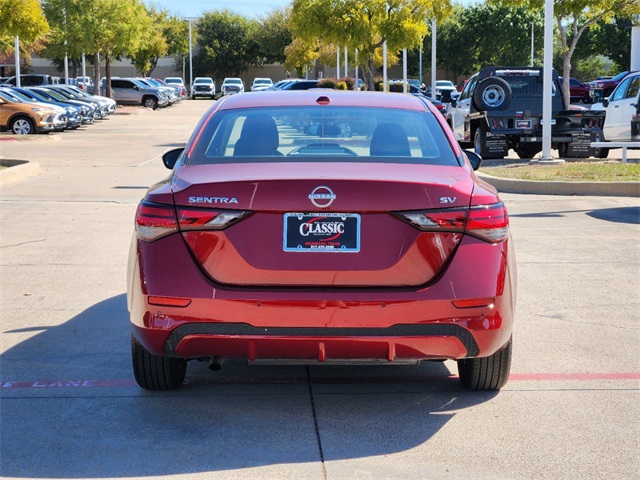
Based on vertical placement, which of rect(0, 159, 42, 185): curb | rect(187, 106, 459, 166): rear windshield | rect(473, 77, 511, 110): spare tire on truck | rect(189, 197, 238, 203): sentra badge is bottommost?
rect(0, 159, 42, 185): curb

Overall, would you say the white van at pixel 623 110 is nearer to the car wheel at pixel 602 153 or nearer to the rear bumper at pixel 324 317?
the car wheel at pixel 602 153

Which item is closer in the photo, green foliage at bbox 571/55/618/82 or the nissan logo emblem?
the nissan logo emblem

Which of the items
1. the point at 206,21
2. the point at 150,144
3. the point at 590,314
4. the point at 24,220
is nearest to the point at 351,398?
the point at 590,314

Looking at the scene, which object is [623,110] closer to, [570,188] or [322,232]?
[570,188]

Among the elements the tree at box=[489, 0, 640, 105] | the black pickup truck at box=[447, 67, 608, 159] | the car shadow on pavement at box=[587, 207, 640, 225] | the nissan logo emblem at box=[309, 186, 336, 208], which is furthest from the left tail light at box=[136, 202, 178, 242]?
the tree at box=[489, 0, 640, 105]

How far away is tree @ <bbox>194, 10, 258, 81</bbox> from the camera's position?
102 metres

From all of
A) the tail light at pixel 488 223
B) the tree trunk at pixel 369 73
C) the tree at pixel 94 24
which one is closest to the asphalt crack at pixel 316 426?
the tail light at pixel 488 223

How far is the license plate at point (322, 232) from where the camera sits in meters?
4.65

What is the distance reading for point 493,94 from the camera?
2095 cm

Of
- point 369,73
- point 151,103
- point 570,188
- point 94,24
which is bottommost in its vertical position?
point 570,188

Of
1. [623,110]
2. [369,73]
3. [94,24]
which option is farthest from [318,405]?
[94,24]

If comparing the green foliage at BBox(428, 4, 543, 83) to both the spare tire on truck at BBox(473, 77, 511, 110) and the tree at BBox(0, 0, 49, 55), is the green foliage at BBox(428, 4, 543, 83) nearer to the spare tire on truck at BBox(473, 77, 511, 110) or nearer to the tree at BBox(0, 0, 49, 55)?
the tree at BBox(0, 0, 49, 55)

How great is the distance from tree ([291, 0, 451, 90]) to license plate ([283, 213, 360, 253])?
112 feet

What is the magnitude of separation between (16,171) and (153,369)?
13557mm
